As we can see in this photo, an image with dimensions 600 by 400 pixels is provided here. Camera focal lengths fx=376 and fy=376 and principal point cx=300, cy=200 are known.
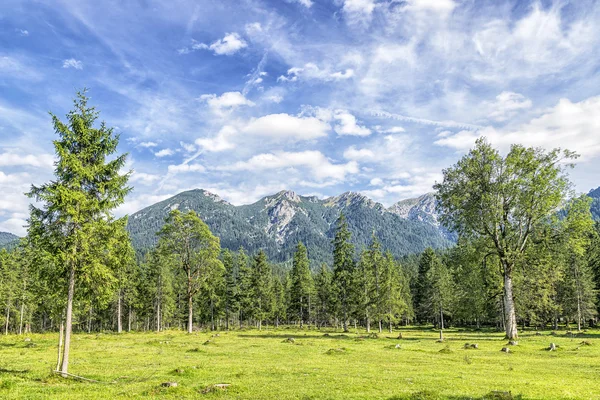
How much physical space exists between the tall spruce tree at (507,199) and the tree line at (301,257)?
12cm

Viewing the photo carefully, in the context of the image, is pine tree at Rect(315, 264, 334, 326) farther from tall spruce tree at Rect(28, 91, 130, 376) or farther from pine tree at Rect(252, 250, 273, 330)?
tall spruce tree at Rect(28, 91, 130, 376)

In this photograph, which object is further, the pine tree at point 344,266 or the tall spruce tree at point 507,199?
the pine tree at point 344,266

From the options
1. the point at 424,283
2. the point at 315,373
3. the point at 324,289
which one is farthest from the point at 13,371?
the point at 424,283

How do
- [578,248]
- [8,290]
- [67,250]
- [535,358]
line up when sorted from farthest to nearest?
[8,290] < [578,248] < [535,358] < [67,250]

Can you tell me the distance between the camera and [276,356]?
3134 cm

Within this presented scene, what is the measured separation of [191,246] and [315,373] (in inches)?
1645

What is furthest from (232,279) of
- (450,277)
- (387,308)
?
(450,277)

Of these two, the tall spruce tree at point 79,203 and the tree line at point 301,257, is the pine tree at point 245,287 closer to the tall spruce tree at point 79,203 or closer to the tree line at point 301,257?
the tree line at point 301,257

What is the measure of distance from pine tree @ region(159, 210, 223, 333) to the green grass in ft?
77.4

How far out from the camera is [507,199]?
44.9 meters

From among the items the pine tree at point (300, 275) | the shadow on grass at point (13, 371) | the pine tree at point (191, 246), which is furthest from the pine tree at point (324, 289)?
the shadow on grass at point (13, 371)

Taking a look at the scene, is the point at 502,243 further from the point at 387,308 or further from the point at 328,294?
the point at 328,294

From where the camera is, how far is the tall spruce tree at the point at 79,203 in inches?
876

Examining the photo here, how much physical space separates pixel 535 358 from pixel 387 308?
4088 cm
